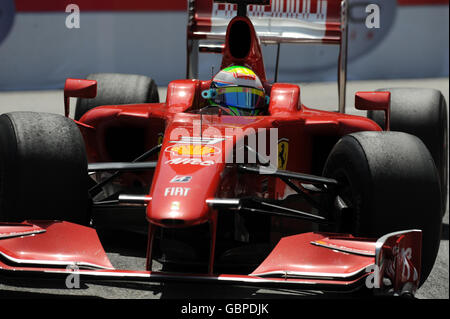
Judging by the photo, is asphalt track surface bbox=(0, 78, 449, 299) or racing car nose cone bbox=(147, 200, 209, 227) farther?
asphalt track surface bbox=(0, 78, 449, 299)

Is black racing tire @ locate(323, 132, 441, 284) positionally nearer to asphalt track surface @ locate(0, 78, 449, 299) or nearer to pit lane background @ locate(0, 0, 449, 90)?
asphalt track surface @ locate(0, 78, 449, 299)

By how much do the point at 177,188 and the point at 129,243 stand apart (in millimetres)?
1262

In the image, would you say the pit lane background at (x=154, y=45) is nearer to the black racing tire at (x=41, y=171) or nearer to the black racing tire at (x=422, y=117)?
the black racing tire at (x=422, y=117)

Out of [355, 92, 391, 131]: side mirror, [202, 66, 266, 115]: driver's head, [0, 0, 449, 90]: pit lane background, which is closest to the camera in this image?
[202, 66, 266, 115]: driver's head

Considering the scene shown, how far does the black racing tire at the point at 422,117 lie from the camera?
18.6 feet

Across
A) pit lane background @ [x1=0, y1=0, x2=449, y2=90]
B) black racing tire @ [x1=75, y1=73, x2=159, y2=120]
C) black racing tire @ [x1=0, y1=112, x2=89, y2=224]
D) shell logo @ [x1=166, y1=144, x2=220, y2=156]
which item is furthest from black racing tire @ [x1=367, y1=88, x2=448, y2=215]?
pit lane background @ [x1=0, y1=0, x2=449, y2=90]

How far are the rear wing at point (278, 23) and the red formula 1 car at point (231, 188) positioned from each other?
86 cm

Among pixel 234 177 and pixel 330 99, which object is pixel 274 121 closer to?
pixel 234 177

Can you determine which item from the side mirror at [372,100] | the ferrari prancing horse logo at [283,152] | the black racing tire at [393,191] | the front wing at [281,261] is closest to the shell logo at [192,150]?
the front wing at [281,261]

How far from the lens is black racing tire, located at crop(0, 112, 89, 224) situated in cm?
364

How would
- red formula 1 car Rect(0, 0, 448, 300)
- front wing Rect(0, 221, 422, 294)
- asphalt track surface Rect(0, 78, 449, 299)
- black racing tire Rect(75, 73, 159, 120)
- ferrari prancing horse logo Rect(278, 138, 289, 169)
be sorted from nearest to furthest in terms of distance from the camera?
front wing Rect(0, 221, 422, 294) < red formula 1 car Rect(0, 0, 448, 300) < asphalt track surface Rect(0, 78, 449, 299) < ferrari prancing horse logo Rect(278, 138, 289, 169) < black racing tire Rect(75, 73, 159, 120)

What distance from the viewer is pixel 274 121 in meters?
4.40

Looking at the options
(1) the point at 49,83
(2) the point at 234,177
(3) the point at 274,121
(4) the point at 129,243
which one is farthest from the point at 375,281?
(1) the point at 49,83

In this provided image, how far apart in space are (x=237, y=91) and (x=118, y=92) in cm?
163
